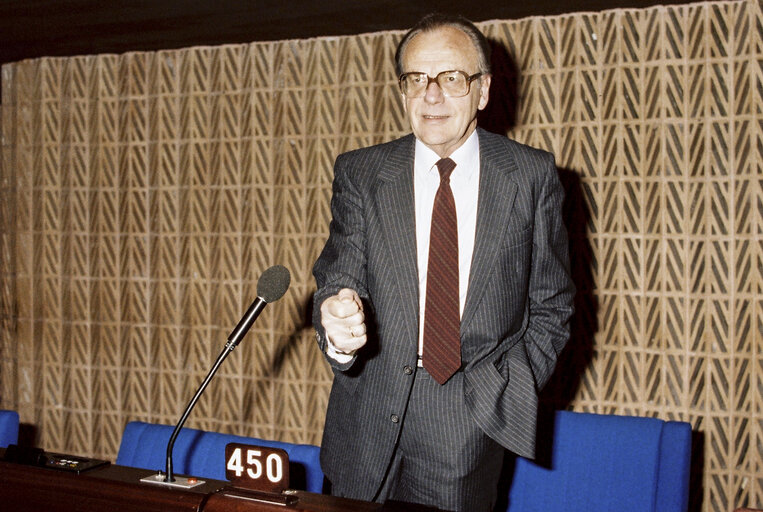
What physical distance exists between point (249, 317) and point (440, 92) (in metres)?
0.75

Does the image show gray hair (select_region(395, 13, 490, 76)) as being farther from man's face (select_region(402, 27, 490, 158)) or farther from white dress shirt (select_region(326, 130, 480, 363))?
white dress shirt (select_region(326, 130, 480, 363))

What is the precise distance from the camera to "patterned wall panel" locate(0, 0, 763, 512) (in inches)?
122

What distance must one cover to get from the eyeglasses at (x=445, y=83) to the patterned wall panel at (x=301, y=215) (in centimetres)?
161

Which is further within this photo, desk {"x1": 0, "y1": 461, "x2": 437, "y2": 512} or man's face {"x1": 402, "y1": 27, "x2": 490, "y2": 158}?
man's face {"x1": 402, "y1": 27, "x2": 490, "y2": 158}

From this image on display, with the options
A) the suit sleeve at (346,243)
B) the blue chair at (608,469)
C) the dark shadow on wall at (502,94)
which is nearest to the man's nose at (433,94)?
the suit sleeve at (346,243)

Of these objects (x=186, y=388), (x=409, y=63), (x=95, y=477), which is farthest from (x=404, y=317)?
(x=186, y=388)

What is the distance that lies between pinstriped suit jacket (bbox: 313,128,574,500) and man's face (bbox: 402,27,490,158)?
0.39 ft

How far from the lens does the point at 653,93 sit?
314 centimetres

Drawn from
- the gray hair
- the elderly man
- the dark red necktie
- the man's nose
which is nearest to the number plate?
the elderly man

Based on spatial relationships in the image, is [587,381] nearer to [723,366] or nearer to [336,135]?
[723,366]

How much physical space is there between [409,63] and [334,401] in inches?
34.5

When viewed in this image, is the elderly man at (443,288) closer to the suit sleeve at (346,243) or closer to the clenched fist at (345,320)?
the suit sleeve at (346,243)

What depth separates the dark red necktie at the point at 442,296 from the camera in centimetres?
171

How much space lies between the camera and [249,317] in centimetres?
135
